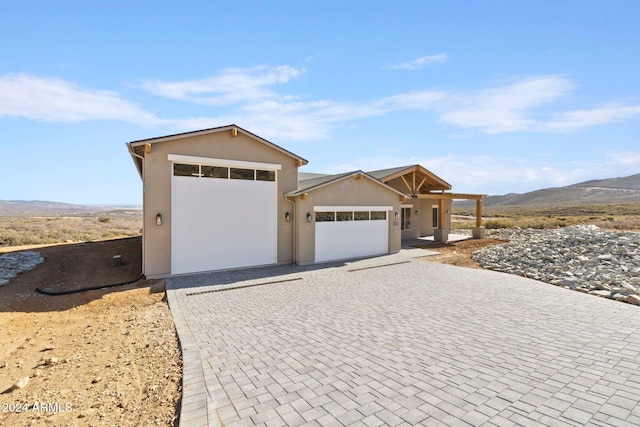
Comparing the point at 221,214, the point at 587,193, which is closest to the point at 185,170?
the point at 221,214

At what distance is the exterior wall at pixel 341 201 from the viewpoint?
12.2m

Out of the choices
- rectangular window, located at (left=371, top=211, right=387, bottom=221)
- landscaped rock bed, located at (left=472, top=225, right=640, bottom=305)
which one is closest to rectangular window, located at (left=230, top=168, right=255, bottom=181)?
rectangular window, located at (left=371, top=211, right=387, bottom=221)

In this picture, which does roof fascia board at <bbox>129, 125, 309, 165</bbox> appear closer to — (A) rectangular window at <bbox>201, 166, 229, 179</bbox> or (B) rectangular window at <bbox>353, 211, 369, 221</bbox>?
(A) rectangular window at <bbox>201, 166, 229, 179</bbox>

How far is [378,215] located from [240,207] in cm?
702

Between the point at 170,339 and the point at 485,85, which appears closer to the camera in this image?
the point at 170,339

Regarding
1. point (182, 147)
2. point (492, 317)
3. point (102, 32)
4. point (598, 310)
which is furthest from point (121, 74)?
point (598, 310)

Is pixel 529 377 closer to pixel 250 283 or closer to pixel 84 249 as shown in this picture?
pixel 250 283

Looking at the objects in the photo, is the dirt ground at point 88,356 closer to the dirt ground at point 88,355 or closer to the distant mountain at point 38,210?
the dirt ground at point 88,355

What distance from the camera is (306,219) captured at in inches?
484

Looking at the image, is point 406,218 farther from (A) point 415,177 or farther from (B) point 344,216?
(B) point 344,216

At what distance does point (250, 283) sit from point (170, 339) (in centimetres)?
410

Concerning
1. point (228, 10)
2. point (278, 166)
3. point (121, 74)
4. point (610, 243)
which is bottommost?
point (610, 243)

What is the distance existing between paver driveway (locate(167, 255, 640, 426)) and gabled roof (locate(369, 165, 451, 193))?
1043 cm

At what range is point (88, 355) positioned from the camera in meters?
4.84
